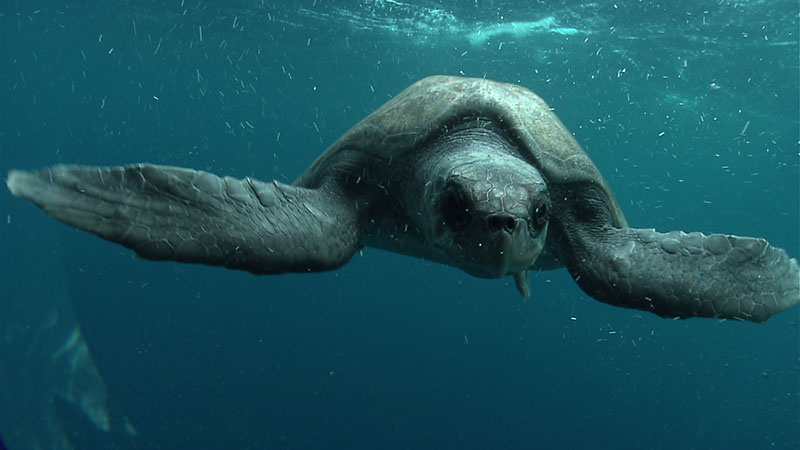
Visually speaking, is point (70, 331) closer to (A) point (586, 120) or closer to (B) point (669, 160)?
(A) point (586, 120)

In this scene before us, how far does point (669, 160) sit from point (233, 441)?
53.1 meters

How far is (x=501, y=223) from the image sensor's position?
7.46 ft

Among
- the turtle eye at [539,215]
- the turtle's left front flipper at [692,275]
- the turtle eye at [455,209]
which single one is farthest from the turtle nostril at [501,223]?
the turtle's left front flipper at [692,275]

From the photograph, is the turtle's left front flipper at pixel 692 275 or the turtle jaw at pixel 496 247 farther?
the turtle's left front flipper at pixel 692 275

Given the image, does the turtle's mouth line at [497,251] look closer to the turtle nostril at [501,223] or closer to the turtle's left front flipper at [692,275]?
the turtle nostril at [501,223]

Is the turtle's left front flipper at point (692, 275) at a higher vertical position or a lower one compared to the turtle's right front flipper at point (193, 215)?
lower

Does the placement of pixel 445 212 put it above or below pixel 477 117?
below

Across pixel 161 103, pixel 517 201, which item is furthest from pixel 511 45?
pixel 161 103

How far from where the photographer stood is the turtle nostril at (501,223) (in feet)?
7.43

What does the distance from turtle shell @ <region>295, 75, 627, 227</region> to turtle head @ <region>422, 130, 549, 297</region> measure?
2.24ft

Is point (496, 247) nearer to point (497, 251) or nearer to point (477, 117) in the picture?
point (497, 251)

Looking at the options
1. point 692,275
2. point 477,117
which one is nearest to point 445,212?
point 477,117

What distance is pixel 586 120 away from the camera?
133 ft

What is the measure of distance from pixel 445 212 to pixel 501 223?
45 cm
